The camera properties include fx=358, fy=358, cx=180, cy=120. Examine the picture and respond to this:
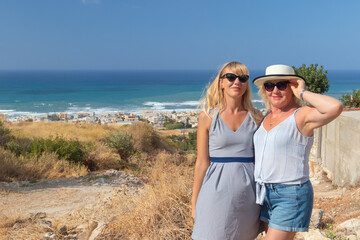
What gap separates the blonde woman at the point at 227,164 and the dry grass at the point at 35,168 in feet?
24.0

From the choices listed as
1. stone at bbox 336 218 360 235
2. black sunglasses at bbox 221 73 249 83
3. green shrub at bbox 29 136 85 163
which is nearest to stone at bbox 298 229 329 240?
stone at bbox 336 218 360 235

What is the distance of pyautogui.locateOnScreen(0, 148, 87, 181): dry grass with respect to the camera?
8784mm

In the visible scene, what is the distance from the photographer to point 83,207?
19.5ft

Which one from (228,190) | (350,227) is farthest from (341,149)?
(228,190)

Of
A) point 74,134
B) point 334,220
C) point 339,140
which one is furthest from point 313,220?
point 74,134

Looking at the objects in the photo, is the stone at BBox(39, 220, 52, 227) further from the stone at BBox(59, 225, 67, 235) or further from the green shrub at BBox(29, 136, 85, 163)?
the green shrub at BBox(29, 136, 85, 163)

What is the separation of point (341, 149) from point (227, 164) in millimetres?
7088

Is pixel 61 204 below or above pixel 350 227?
below

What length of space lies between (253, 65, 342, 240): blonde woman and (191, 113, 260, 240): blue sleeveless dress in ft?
0.28

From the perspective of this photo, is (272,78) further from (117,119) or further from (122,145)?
(117,119)

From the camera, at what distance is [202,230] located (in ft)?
8.10

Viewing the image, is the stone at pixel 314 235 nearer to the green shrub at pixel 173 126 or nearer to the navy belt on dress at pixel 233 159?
the navy belt on dress at pixel 233 159

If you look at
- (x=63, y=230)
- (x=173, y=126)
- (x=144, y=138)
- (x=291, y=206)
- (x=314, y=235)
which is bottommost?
(x=173, y=126)

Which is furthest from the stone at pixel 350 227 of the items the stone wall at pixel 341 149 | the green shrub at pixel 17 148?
the green shrub at pixel 17 148
